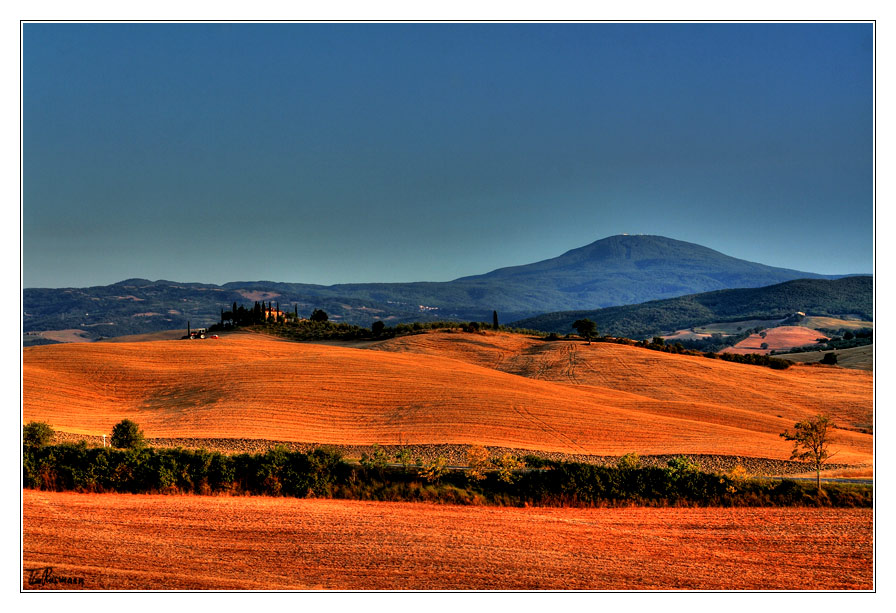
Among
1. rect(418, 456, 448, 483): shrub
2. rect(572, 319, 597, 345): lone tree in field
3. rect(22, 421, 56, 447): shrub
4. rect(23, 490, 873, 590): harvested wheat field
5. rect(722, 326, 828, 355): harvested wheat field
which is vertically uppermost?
rect(572, 319, 597, 345): lone tree in field

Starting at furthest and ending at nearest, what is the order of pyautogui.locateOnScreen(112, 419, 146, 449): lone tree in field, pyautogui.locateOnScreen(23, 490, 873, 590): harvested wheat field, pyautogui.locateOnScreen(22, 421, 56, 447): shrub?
pyautogui.locateOnScreen(112, 419, 146, 449): lone tree in field < pyautogui.locateOnScreen(22, 421, 56, 447): shrub < pyautogui.locateOnScreen(23, 490, 873, 590): harvested wheat field

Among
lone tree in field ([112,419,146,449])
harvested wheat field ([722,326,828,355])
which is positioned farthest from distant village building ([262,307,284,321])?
lone tree in field ([112,419,146,449])

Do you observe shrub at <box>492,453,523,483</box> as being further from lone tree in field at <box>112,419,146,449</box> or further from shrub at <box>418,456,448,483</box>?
lone tree in field at <box>112,419,146,449</box>

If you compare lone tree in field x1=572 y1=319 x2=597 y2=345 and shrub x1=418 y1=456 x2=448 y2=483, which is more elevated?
lone tree in field x1=572 y1=319 x2=597 y2=345

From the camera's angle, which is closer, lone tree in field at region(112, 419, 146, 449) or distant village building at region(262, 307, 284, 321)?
lone tree in field at region(112, 419, 146, 449)

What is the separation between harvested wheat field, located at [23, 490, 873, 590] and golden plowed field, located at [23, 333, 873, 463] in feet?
40.6

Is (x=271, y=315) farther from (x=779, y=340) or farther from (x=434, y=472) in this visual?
(x=779, y=340)

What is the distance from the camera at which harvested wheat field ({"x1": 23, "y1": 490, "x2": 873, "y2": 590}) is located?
18969 millimetres

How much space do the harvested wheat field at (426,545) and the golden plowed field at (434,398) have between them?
12363 millimetres

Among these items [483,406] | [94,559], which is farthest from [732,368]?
[94,559]

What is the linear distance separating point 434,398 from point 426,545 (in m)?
26.7

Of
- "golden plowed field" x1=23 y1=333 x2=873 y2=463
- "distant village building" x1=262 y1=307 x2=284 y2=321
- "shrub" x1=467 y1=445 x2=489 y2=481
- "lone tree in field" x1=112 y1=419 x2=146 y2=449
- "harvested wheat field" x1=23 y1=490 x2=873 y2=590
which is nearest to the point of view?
"harvested wheat field" x1=23 y1=490 x2=873 y2=590

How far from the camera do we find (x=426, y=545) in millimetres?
21188

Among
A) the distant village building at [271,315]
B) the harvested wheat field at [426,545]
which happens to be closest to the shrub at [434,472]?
the harvested wheat field at [426,545]
